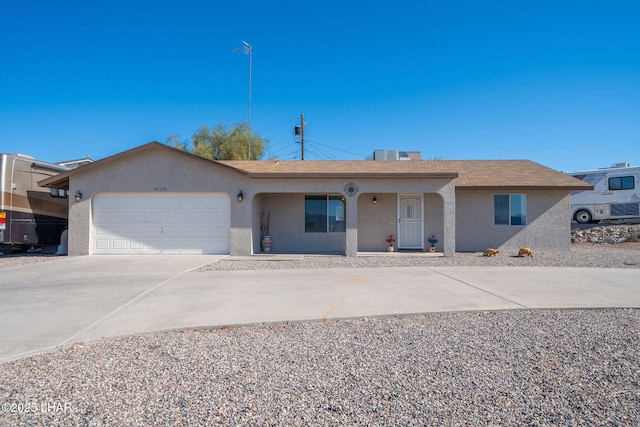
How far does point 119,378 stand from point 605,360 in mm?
4910

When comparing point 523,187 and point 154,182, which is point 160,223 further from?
point 523,187

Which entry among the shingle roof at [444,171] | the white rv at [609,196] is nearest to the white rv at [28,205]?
the shingle roof at [444,171]

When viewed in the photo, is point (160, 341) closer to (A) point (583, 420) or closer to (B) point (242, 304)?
(B) point (242, 304)

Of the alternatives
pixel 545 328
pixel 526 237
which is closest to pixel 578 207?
pixel 526 237

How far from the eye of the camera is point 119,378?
12.5ft

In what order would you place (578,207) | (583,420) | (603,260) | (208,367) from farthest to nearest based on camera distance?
(578,207)
(603,260)
(208,367)
(583,420)

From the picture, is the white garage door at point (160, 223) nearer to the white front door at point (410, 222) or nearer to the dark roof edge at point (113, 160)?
the dark roof edge at point (113, 160)

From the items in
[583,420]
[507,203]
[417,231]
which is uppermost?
[507,203]

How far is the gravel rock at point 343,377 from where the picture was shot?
3127mm

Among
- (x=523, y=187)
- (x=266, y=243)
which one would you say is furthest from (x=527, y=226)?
(x=266, y=243)

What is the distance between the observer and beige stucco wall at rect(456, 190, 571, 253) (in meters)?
15.7

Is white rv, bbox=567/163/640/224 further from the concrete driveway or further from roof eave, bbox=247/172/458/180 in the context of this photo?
the concrete driveway

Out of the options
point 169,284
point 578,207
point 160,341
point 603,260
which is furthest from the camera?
point 578,207

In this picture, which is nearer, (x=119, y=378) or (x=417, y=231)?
(x=119, y=378)
